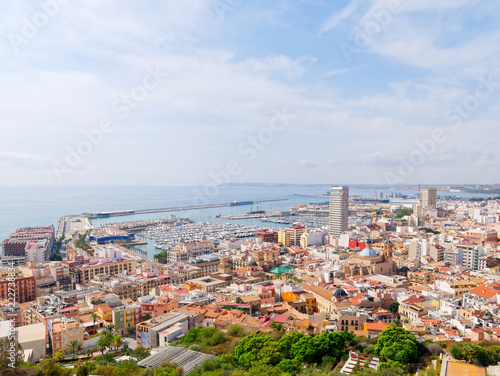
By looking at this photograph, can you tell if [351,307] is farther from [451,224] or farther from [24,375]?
[451,224]

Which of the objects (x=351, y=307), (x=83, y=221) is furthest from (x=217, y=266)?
(x=83, y=221)

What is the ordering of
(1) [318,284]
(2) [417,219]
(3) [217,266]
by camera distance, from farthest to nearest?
1. (2) [417,219]
2. (3) [217,266]
3. (1) [318,284]

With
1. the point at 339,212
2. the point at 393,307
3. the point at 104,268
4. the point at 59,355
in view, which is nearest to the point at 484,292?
the point at 393,307

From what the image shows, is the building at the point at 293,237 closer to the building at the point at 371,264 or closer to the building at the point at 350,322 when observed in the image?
the building at the point at 371,264

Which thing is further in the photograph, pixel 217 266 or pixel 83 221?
pixel 83 221

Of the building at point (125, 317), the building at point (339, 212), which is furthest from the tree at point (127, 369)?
the building at point (339, 212)

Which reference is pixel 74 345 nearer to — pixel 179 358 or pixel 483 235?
pixel 179 358
